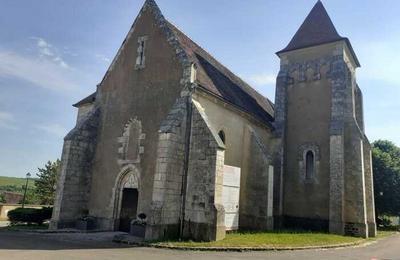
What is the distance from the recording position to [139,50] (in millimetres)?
18375

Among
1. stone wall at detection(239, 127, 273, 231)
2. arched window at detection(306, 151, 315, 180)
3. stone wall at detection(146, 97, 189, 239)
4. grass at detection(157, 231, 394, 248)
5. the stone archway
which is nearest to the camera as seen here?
grass at detection(157, 231, 394, 248)

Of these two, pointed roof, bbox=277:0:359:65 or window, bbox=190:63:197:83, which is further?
pointed roof, bbox=277:0:359:65

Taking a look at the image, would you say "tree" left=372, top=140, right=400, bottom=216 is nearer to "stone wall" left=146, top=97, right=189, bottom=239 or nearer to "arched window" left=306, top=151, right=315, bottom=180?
"arched window" left=306, top=151, right=315, bottom=180

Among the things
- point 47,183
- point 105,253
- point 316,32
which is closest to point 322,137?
point 316,32

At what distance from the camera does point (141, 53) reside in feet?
60.1

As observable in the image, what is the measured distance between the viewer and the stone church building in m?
14.6

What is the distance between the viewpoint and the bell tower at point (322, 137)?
19906mm

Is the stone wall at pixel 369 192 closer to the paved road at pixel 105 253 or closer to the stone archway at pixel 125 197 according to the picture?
the paved road at pixel 105 253

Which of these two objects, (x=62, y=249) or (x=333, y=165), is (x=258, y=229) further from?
(x=62, y=249)

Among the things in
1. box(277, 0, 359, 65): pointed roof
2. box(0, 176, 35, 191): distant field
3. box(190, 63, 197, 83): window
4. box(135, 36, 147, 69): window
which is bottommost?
box(0, 176, 35, 191): distant field

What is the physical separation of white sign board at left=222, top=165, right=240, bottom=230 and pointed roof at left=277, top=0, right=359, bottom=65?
12128 mm

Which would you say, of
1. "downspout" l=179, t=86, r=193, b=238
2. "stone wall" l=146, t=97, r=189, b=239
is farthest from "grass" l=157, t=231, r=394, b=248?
"downspout" l=179, t=86, r=193, b=238

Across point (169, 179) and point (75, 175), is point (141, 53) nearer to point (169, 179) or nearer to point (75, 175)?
A: point (75, 175)

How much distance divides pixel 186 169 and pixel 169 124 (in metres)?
2.14
